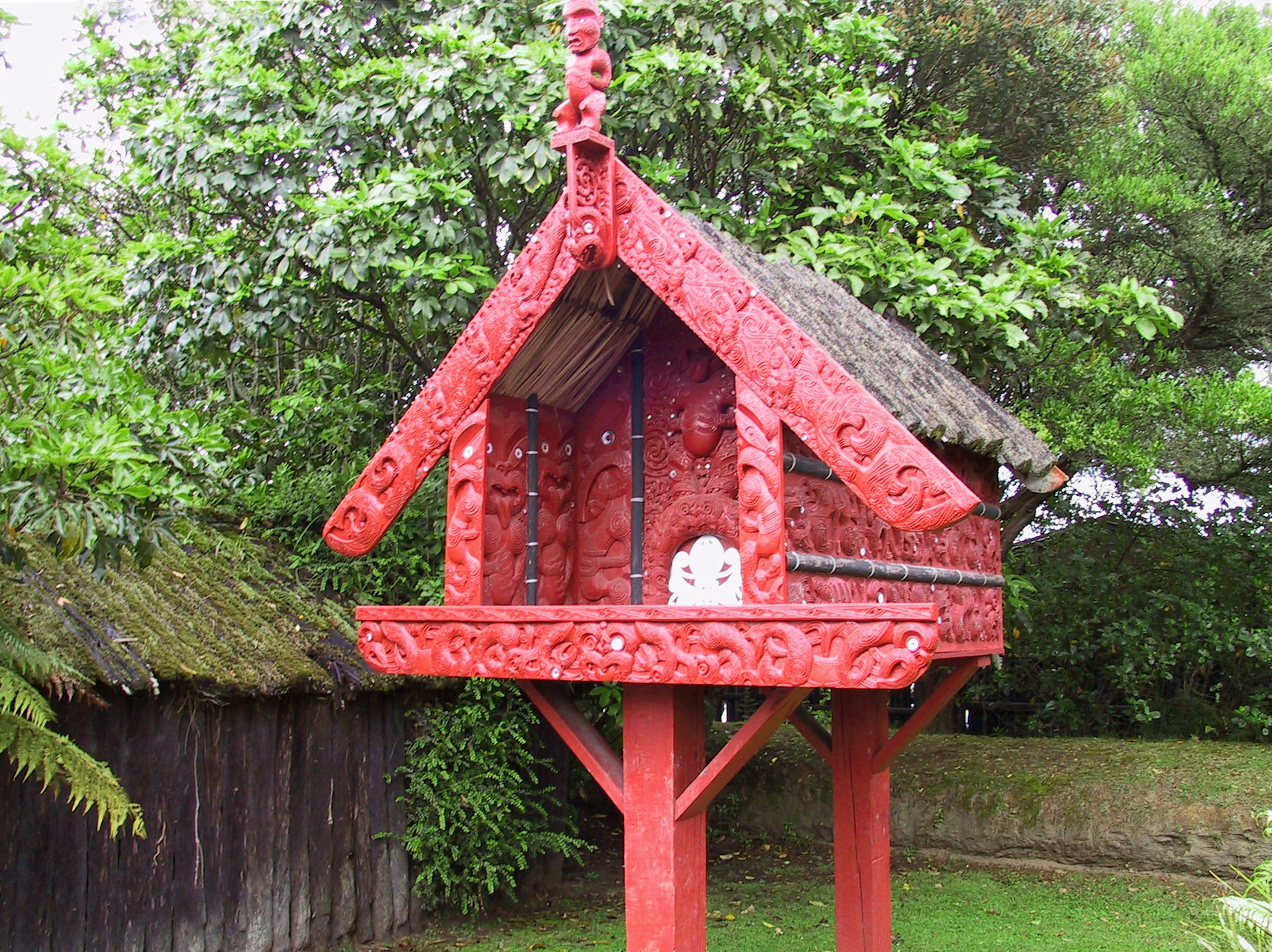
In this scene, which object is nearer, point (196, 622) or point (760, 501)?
point (760, 501)

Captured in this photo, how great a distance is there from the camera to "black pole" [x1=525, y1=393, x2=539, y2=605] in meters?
5.37

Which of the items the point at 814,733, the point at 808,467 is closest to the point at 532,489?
the point at 808,467

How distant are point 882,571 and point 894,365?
144 cm

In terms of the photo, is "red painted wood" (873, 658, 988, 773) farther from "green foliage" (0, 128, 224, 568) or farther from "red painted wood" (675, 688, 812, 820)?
"green foliage" (0, 128, 224, 568)

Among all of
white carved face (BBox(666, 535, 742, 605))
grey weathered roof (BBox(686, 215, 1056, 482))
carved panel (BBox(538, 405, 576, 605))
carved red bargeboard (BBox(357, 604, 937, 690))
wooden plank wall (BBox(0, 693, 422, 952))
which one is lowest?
wooden plank wall (BBox(0, 693, 422, 952))

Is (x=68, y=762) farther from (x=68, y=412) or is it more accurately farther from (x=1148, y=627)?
(x=1148, y=627)

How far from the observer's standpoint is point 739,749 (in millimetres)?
4586

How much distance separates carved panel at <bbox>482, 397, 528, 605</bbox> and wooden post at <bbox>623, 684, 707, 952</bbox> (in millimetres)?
840

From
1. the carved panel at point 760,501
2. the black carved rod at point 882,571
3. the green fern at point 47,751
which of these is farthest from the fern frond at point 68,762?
the black carved rod at point 882,571

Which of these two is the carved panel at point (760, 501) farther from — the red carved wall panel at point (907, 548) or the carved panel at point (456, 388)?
the carved panel at point (456, 388)

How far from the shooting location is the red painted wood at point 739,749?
451cm

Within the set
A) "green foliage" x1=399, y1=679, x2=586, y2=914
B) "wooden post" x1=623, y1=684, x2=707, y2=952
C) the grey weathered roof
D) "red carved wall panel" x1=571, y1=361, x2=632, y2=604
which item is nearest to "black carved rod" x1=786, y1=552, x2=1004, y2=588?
the grey weathered roof

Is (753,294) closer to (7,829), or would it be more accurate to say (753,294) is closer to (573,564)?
(573,564)

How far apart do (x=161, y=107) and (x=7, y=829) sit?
543cm
